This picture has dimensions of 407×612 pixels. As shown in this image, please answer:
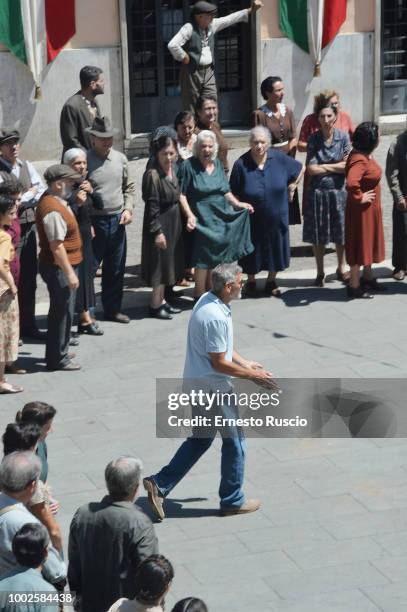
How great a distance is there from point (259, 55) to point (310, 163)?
259 inches

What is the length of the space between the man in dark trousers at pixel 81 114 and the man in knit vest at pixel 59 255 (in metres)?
1.90

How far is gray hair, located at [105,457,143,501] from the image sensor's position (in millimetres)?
7699

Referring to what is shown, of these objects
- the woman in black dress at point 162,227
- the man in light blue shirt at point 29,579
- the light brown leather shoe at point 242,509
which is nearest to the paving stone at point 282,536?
the light brown leather shoe at point 242,509

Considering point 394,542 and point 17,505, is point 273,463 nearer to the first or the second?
point 394,542

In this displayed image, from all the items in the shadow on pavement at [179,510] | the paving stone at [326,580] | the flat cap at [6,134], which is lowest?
the paving stone at [326,580]

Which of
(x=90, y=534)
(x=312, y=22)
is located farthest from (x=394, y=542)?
(x=312, y=22)

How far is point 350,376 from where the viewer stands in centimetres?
1196

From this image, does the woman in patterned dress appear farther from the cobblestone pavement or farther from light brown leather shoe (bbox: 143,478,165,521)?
light brown leather shoe (bbox: 143,478,165,521)

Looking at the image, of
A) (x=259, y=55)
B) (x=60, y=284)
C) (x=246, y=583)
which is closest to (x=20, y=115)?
(x=259, y=55)

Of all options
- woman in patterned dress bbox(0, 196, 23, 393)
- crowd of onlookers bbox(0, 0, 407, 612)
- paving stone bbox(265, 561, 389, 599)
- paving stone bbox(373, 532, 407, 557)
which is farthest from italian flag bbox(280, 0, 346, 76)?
paving stone bbox(265, 561, 389, 599)

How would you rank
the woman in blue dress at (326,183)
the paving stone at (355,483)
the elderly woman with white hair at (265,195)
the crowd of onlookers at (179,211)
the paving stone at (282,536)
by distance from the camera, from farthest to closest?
the woman in blue dress at (326,183), the elderly woman with white hair at (265,195), the crowd of onlookers at (179,211), the paving stone at (355,483), the paving stone at (282,536)

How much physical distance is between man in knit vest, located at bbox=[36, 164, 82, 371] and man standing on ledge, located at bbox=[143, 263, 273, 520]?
243 cm

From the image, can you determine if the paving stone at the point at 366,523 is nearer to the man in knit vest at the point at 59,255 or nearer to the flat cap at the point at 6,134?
the man in knit vest at the point at 59,255

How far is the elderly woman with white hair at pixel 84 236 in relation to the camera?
12188 millimetres
